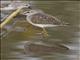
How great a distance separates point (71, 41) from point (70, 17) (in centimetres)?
31

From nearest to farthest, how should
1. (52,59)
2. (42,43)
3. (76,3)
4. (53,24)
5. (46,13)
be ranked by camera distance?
1. (52,59)
2. (42,43)
3. (53,24)
4. (46,13)
5. (76,3)

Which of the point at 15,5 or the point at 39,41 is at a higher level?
the point at 15,5

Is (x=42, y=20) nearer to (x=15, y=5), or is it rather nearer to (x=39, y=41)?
(x=39, y=41)

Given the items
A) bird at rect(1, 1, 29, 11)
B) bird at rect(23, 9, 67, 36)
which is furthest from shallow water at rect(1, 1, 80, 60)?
bird at rect(1, 1, 29, 11)

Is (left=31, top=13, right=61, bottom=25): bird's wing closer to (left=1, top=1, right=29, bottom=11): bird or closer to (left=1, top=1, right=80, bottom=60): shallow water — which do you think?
(left=1, top=1, right=80, bottom=60): shallow water

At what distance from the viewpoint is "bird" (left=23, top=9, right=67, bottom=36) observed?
1899 millimetres

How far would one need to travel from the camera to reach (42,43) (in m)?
1.79

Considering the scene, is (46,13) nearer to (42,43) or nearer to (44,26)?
(44,26)

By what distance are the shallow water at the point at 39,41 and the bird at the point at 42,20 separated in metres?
0.04

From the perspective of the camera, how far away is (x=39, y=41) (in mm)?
1808

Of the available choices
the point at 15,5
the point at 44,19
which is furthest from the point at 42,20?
the point at 15,5

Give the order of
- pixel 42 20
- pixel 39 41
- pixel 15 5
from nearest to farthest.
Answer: pixel 39 41 → pixel 42 20 → pixel 15 5

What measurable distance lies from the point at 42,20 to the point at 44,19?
1.1 inches

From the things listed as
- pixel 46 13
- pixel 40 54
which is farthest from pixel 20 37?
pixel 46 13
